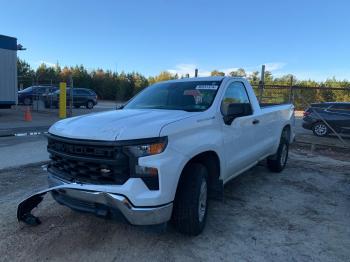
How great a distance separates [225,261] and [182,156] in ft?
3.71

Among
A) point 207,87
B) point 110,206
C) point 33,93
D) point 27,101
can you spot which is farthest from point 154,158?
point 27,101

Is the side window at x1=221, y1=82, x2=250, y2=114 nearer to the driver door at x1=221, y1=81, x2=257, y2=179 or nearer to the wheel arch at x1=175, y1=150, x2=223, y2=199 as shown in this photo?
the driver door at x1=221, y1=81, x2=257, y2=179

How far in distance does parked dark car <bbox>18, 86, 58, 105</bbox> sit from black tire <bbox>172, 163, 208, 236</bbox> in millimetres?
24442

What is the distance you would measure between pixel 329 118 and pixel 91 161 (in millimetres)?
13829

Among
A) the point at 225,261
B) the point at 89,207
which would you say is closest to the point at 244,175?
the point at 225,261

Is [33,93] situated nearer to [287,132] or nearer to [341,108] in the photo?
[341,108]

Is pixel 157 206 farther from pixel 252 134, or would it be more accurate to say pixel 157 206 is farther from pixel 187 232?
pixel 252 134

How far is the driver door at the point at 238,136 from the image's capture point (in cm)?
449

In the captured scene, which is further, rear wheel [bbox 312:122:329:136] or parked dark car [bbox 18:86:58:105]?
parked dark car [bbox 18:86:58:105]

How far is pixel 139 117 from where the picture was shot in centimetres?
380

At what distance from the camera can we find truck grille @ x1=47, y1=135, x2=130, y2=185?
325 centimetres

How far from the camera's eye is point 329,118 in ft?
49.1

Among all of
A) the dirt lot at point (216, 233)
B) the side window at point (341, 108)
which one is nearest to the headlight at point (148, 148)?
the dirt lot at point (216, 233)

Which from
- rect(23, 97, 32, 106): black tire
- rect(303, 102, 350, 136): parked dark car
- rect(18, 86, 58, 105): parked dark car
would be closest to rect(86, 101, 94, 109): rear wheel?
rect(18, 86, 58, 105): parked dark car
